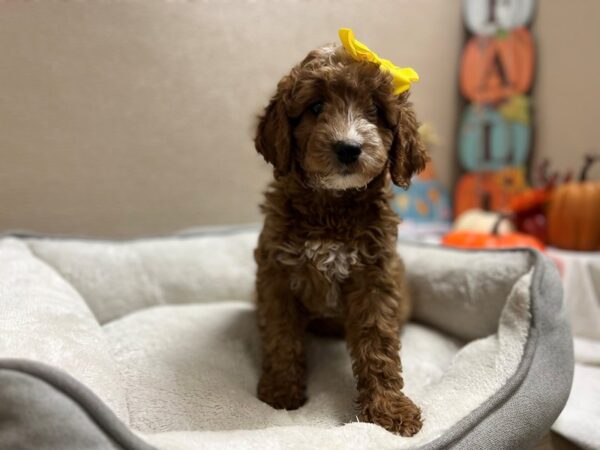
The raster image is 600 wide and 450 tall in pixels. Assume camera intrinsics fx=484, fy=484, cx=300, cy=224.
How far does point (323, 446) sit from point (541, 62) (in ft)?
11.2

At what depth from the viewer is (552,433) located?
1.68 meters

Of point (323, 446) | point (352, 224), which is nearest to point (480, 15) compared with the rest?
point (352, 224)

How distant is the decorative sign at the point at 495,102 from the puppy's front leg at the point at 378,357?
8.43 feet

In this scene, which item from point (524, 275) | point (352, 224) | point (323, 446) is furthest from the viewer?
point (524, 275)

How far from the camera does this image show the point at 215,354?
5.96ft

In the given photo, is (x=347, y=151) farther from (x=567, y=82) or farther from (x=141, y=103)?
(x=567, y=82)

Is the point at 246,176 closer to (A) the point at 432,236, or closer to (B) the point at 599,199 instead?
(A) the point at 432,236

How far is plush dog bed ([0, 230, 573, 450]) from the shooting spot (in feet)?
3.69

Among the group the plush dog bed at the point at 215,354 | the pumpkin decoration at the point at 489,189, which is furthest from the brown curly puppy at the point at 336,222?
the pumpkin decoration at the point at 489,189

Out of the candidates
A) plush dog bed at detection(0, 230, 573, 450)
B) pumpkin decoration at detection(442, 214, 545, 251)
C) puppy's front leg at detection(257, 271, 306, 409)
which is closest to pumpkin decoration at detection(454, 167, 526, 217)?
pumpkin decoration at detection(442, 214, 545, 251)

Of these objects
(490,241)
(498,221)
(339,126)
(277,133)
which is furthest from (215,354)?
(498,221)

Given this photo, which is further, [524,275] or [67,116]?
[67,116]

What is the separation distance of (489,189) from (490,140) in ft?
1.28

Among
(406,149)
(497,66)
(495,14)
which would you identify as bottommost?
(406,149)
